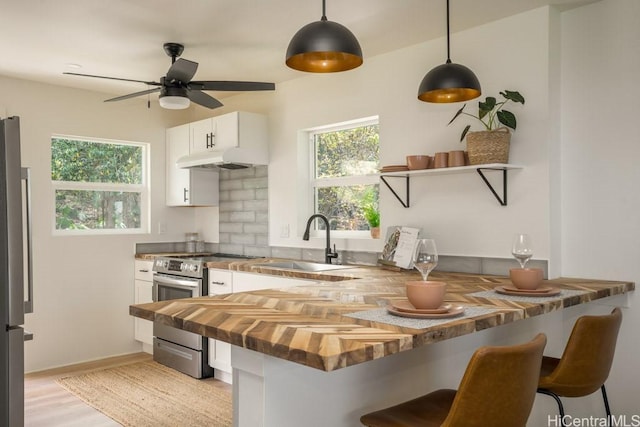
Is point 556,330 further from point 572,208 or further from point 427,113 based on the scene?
point 427,113

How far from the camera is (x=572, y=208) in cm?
289

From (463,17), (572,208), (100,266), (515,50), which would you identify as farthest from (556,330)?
(100,266)

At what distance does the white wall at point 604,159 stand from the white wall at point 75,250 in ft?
12.4

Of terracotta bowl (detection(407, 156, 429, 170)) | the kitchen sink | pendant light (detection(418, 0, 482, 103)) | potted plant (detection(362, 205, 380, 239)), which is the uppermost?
pendant light (detection(418, 0, 482, 103))

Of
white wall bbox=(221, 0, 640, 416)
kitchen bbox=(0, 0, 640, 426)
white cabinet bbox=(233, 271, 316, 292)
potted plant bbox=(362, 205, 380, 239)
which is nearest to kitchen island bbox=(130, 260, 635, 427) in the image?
white wall bbox=(221, 0, 640, 416)

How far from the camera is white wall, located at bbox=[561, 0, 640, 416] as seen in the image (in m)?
2.66

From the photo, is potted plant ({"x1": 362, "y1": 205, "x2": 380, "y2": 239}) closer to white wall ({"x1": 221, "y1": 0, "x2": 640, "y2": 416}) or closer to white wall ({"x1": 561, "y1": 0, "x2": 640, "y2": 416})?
white wall ({"x1": 221, "y1": 0, "x2": 640, "y2": 416})

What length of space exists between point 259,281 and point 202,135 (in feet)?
5.49

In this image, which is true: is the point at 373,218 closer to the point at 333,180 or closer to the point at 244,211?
the point at 333,180

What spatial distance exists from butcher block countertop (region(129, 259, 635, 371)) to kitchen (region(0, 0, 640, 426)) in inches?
16.3

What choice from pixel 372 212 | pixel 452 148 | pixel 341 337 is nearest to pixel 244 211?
pixel 372 212

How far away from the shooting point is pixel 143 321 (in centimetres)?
490

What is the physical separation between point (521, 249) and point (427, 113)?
51.6 inches

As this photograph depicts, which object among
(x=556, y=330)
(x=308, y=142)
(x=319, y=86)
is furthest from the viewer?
(x=308, y=142)
